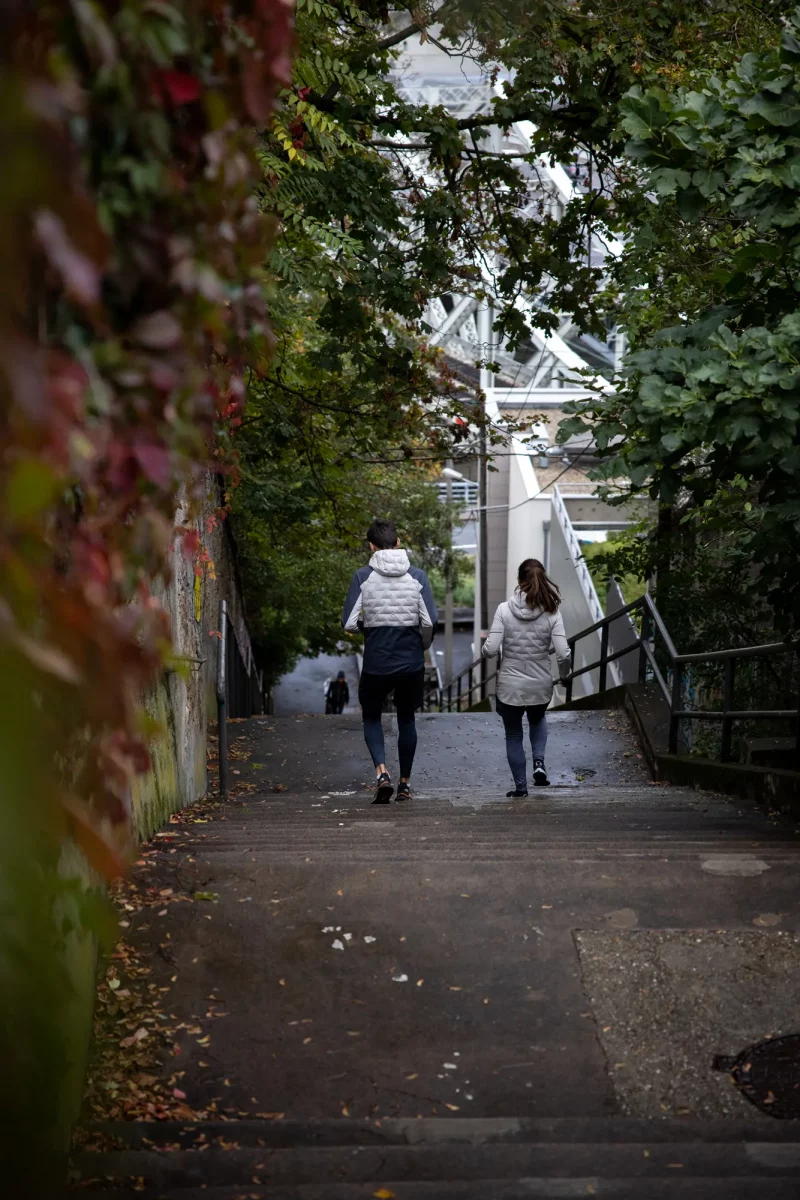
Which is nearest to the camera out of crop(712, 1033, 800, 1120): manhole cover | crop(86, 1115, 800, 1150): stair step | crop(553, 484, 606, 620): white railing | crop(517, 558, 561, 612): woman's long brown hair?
crop(86, 1115, 800, 1150): stair step

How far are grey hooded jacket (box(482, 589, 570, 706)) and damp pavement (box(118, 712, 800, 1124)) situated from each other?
220cm

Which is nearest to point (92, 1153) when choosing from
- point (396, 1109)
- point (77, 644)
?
point (396, 1109)

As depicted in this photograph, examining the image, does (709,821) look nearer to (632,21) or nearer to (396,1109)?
(396,1109)

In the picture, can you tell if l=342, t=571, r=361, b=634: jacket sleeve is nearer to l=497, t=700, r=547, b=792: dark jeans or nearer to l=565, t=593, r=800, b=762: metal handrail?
l=497, t=700, r=547, b=792: dark jeans

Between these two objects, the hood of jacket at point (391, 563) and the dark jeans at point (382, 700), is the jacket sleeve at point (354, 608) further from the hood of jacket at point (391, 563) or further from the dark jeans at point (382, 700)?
the dark jeans at point (382, 700)

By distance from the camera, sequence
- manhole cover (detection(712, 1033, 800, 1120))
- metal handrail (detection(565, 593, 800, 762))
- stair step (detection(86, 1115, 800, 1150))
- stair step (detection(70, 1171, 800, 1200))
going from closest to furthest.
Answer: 1. stair step (detection(70, 1171, 800, 1200))
2. stair step (detection(86, 1115, 800, 1150))
3. manhole cover (detection(712, 1033, 800, 1120))
4. metal handrail (detection(565, 593, 800, 762))

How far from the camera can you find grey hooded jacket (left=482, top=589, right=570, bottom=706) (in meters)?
7.93

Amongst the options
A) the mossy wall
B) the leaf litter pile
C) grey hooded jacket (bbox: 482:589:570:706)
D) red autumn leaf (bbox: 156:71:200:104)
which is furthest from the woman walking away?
red autumn leaf (bbox: 156:71:200:104)

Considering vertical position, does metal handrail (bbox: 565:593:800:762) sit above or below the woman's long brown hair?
below

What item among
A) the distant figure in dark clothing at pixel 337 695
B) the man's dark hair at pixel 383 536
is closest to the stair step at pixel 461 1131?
the man's dark hair at pixel 383 536

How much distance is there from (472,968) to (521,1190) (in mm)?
1294

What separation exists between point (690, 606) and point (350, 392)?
3740mm

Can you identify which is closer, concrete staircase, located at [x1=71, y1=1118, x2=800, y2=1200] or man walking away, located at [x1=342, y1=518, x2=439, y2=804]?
concrete staircase, located at [x1=71, y1=1118, x2=800, y2=1200]

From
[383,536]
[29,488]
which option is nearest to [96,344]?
[29,488]
